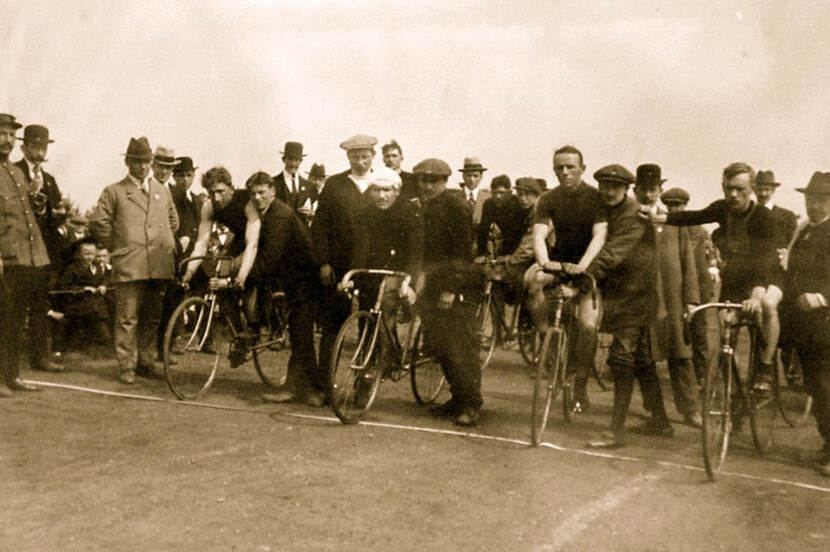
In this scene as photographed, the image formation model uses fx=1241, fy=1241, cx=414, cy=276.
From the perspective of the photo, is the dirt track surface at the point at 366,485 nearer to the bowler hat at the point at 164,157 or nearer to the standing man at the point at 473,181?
the bowler hat at the point at 164,157

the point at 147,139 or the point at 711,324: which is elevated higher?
the point at 147,139

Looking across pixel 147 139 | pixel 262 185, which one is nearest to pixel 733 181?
pixel 262 185

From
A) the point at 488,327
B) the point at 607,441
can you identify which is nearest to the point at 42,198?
the point at 488,327

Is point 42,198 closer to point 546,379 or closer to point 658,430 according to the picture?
point 546,379

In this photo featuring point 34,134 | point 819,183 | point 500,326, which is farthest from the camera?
point 500,326

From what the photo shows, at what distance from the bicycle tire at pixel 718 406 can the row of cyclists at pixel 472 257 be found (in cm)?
53

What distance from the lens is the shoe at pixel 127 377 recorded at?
451 inches

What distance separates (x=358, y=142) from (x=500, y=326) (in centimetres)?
436

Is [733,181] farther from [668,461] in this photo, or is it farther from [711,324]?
[711,324]

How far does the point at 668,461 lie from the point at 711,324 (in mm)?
15075

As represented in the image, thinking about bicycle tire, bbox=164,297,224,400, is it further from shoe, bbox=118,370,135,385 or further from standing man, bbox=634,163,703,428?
standing man, bbox=634,163,703,428

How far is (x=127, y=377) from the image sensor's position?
11500 mm

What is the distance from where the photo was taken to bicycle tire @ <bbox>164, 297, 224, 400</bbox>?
10492mm

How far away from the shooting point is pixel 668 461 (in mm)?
8758
